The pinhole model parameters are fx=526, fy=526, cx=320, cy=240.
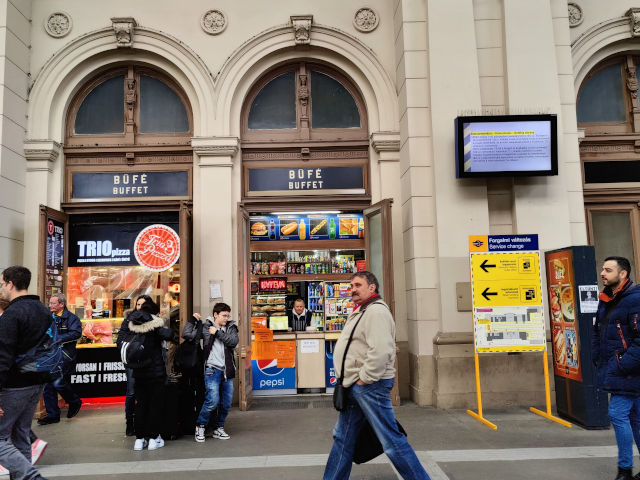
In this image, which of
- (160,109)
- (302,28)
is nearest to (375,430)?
(302,28)

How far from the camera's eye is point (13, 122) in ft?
30.1

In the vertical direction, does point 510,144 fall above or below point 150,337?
above

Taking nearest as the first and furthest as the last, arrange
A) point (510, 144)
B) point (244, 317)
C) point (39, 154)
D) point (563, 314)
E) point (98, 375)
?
point (563, 314)
point (510, 144)
point (244, 317)
point (98, 375)
point (39, 154)

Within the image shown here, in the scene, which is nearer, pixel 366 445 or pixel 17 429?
pixel 366 445

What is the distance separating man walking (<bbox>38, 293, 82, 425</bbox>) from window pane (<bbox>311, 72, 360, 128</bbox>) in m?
5.42

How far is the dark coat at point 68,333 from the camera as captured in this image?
26.3 feet

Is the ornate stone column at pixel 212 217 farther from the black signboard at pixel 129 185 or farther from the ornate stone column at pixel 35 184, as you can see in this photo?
the ornate stone column at pixel 35 184

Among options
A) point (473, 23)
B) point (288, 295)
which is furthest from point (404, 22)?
point (288, 295)

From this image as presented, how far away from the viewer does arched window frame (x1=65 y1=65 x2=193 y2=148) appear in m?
9.90

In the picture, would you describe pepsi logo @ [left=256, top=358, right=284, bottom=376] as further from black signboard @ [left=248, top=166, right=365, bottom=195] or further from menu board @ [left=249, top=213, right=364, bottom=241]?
black signboard @ [left=248, top=166, right=365, bottom=195]

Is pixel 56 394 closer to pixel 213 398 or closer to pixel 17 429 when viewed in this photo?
pixel 213 398

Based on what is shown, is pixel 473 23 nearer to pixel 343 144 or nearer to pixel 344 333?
pixel 343 144

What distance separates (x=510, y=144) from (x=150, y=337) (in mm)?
6172

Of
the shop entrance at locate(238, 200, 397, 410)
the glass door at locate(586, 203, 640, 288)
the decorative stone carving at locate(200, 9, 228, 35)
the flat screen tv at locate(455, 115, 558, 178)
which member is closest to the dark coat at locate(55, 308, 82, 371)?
the shop entrance at locate(238, 200, 397, 410)
